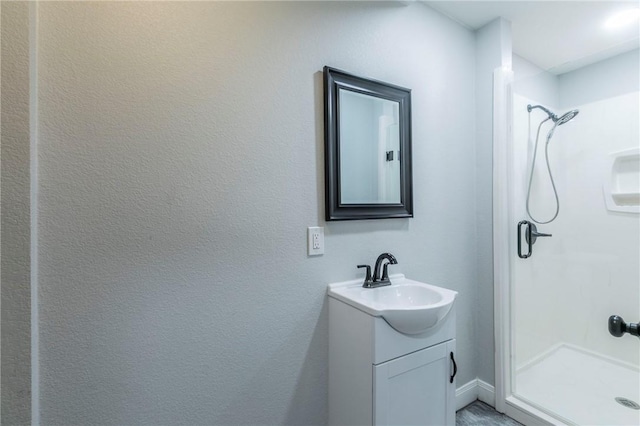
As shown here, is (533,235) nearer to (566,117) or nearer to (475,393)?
(566,117)

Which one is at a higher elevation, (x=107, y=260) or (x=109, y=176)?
(x=109, y=176)

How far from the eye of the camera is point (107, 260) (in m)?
1.02

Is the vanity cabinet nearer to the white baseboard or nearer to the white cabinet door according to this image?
the white cabinet door

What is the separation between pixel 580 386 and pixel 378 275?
1.68 m

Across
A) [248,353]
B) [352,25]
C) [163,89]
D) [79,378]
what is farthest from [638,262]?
[79,378]

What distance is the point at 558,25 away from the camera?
→ 1998 mm

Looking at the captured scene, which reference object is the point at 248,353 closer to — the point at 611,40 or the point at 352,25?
the point at 352,25

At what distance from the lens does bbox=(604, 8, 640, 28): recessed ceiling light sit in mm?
1882

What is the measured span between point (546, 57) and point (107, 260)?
127 inches

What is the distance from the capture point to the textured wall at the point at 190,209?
3.17ft

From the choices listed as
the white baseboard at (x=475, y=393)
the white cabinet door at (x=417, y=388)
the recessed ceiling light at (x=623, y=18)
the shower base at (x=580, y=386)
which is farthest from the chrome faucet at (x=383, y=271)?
the recessed ceiling light at (x=623, y=18)

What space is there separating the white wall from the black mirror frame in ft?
2.87

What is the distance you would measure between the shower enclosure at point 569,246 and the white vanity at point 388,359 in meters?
0.82

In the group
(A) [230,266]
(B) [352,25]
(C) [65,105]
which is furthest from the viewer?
(B) [352,25]
